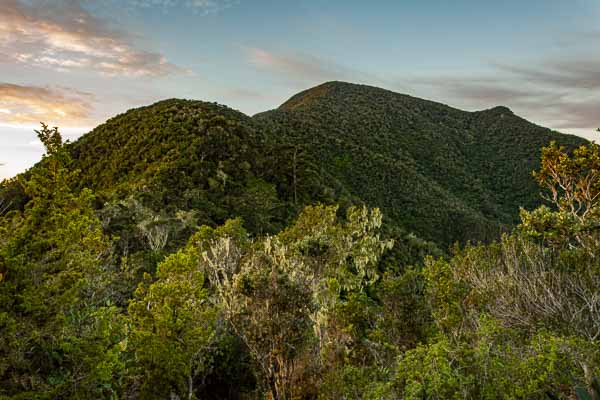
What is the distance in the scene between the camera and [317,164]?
65125 mm

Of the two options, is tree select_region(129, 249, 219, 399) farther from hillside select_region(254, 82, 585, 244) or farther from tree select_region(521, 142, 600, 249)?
hillside select_region(254, 82, 585, 244)

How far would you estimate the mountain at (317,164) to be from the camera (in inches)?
1813

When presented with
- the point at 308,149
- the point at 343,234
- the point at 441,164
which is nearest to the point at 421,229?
the point at 308,149

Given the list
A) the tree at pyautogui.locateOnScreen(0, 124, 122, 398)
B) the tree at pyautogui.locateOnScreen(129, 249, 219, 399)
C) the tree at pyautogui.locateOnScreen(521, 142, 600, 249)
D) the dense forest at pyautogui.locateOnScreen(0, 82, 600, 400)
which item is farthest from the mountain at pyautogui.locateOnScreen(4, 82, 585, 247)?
the tree at pyautogui.locateOnScreen(521, 142, 600, 249)

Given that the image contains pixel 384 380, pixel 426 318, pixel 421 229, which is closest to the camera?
pixel 384 380

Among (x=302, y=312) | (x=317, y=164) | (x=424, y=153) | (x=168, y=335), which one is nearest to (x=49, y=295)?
(x=168, y=335)

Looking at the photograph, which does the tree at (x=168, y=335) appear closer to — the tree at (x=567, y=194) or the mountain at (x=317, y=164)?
the tree at (x=567, y=194)

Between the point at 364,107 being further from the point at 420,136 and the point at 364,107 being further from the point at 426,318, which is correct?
the point at 426,318

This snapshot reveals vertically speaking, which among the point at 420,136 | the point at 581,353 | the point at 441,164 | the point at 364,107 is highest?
the point at 364,107

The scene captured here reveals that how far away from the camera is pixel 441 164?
90.0m

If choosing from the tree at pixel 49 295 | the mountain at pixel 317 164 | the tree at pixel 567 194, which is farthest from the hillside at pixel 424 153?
the tree at pixel 49 295

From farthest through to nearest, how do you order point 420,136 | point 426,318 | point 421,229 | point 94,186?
point 420,136
point 421,229
point 94,186
point 426,318

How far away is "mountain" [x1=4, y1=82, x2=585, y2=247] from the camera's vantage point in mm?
46062

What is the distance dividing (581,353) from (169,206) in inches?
1446
